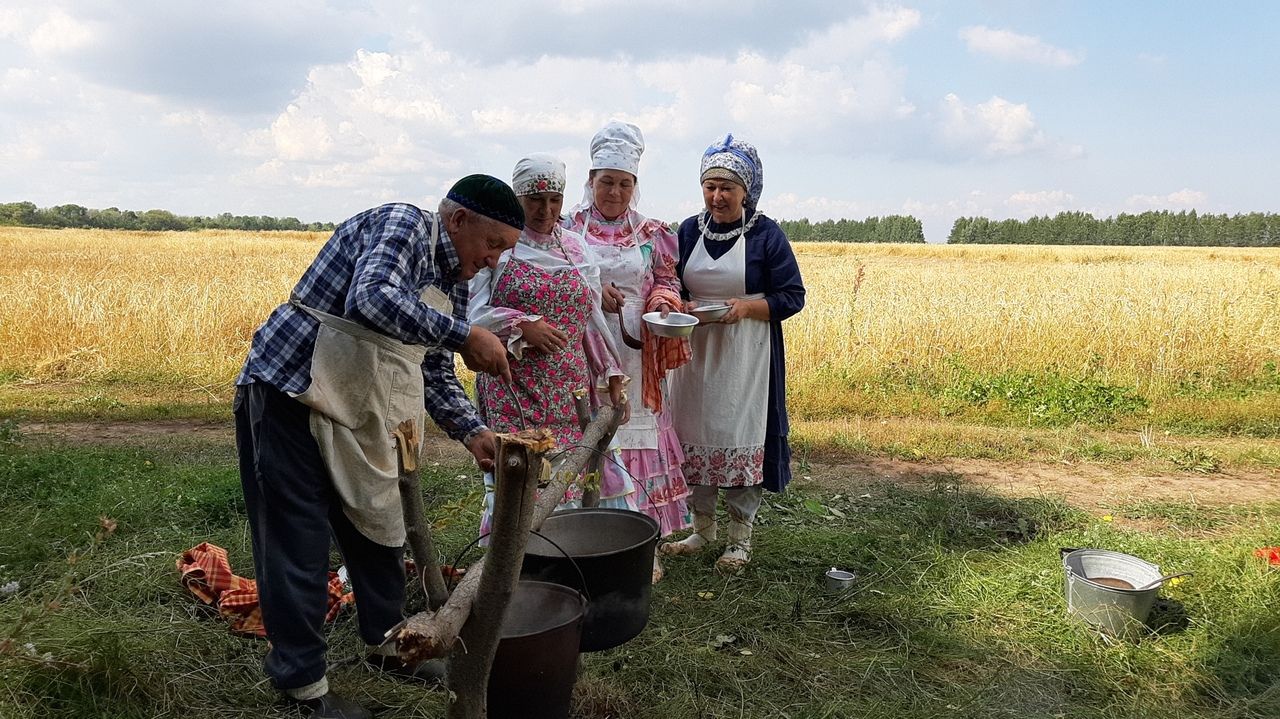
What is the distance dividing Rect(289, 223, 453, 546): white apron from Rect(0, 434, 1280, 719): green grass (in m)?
0.73

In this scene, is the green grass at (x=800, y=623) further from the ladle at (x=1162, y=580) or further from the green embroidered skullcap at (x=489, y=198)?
the green embroidered skullcap at (x=489, y=198)

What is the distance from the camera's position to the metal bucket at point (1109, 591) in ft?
10.7

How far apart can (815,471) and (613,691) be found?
10.6 feet

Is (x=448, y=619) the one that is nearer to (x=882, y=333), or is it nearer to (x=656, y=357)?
(x=656, y=357)

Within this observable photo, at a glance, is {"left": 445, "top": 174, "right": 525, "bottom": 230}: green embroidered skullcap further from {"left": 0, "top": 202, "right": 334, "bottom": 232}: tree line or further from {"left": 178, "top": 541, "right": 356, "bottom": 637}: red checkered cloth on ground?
{"left": 0, "top": 202, "right": 334, "bottom": 232}: tree line

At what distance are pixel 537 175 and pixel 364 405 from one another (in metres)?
1.25

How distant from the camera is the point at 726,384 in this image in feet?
12.9

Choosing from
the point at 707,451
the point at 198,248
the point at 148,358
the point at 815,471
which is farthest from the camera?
the point at 198,248

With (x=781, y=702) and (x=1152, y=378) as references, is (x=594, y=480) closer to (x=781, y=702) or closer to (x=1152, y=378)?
(x=781, y=702)

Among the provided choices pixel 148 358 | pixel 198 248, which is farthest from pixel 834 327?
pixel 198 248

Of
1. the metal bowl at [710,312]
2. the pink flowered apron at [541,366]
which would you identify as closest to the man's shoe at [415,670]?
the pink flowered apron at [541,366]

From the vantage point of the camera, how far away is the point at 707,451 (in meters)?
3.98

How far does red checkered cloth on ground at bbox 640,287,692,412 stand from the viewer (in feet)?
12.3

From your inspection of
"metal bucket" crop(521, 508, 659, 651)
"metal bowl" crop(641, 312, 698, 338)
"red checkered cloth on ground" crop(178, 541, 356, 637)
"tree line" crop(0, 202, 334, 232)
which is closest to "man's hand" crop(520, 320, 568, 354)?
"metal bowl" crop(641, 312, 698, 338)
